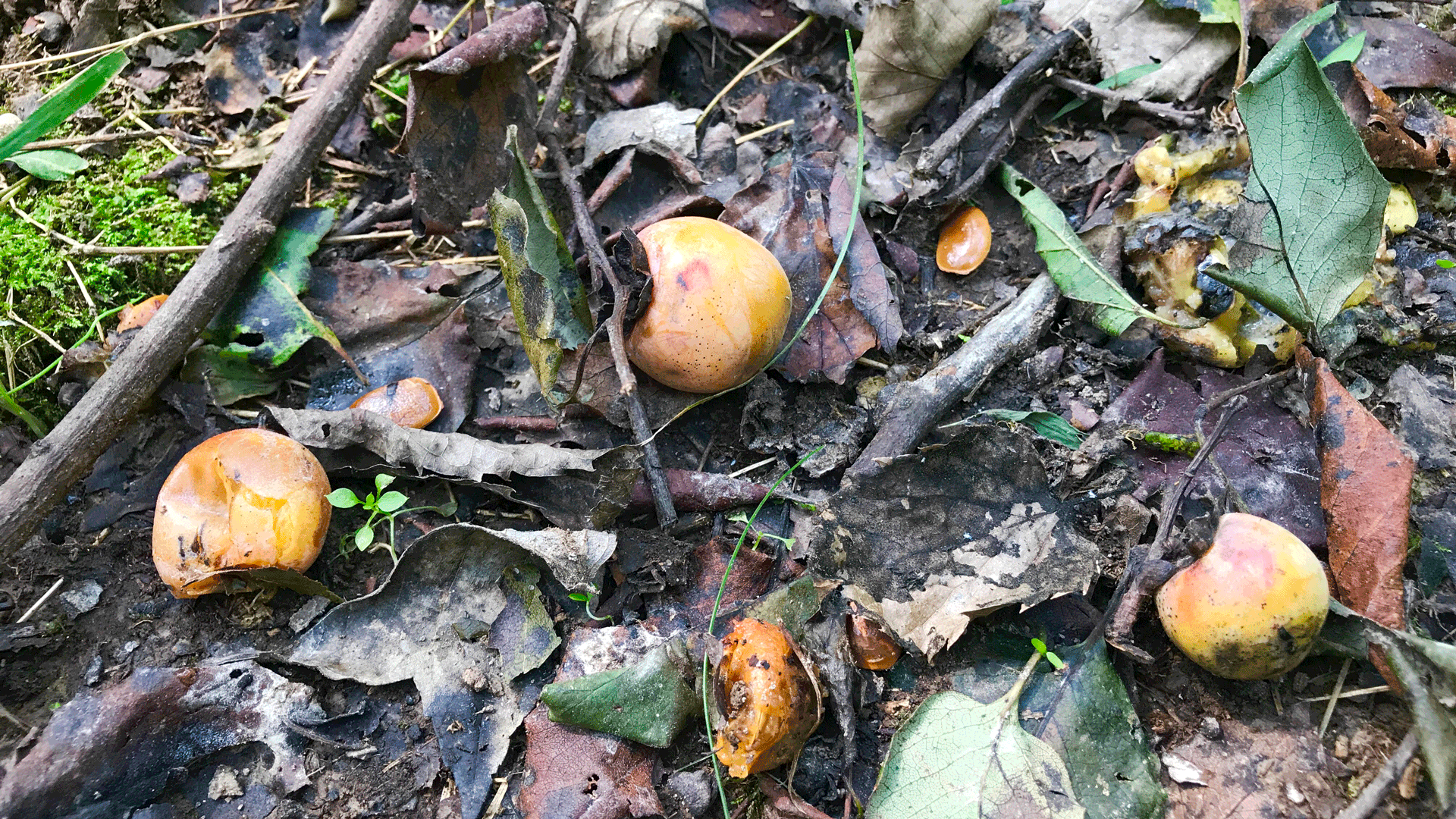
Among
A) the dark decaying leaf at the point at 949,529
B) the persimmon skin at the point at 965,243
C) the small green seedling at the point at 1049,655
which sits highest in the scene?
the persimmon skin at the point at 965,243

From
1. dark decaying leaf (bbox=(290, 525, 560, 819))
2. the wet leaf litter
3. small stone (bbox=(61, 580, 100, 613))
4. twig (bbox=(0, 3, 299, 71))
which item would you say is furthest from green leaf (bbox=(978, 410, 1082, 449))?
twig (bbox=(0, 3, 299, 71))

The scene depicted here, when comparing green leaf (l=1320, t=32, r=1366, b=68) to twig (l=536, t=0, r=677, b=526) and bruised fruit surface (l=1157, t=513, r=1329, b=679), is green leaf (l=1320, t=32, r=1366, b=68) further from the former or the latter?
twig (l=536, t=0, r=677, b=526)

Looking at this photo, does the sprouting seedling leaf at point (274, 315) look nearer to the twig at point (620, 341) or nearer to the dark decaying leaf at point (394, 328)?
the dark decaying leaf at point (394, 328)

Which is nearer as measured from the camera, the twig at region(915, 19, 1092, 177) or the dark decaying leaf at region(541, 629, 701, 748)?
the dark decaying leaf at region(541, 629, 701, 748)

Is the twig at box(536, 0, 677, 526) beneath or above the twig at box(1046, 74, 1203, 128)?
beneath

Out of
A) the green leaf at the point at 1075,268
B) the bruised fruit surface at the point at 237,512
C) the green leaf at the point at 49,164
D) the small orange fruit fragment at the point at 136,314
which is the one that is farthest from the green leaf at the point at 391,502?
the green leaf at the point at 1075,268

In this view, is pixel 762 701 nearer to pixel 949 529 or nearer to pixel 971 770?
pixel 971 770

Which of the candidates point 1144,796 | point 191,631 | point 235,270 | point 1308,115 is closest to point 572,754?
point 191,631
